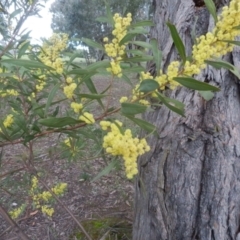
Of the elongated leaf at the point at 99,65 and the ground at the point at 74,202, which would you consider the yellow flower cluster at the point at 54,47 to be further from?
the ground at the point at 74,202

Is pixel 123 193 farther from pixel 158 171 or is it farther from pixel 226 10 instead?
pixel 226 10

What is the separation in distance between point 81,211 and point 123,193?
423mm

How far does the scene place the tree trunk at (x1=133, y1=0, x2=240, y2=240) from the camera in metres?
1.31

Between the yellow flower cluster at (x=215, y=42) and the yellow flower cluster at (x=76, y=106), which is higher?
the yellow flower cluster at (x=215, y=42)

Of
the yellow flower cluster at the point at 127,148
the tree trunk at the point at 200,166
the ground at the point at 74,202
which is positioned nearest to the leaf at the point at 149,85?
the yellow flower cluster at the point at 127,148

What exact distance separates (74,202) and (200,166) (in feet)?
7.91

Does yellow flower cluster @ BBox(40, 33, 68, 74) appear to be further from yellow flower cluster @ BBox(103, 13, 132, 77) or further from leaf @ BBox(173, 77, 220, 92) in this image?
leaf @ BBox(173, 77, 220, 92)

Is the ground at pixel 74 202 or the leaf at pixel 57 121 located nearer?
the leaf at pixel 57 121

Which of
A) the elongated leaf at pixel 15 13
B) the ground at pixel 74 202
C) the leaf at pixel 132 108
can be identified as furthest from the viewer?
the ground at pixel 74 202

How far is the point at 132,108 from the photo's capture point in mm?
938

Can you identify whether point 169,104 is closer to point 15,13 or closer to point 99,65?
point 99,65

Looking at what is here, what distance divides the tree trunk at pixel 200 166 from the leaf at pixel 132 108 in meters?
0.42

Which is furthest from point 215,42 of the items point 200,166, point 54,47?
point 54,47

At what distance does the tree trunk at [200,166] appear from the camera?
131cm
